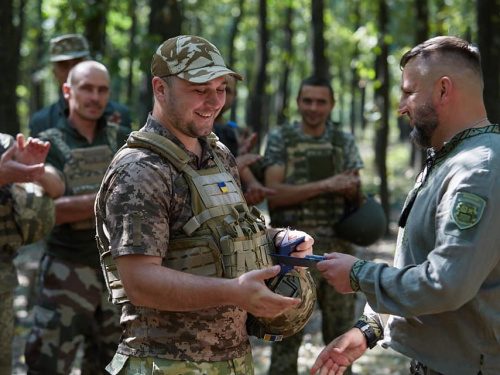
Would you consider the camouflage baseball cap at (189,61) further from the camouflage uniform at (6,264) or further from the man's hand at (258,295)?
the camouflage uniform at (6,264)

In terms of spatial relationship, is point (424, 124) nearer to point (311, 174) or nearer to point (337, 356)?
point (337, 356)

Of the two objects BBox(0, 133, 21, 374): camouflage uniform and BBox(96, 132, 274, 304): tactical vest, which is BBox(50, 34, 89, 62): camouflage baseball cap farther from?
BBox(96, 132, 274, 304): tactical vest

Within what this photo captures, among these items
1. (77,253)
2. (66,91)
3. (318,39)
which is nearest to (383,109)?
(318,39)

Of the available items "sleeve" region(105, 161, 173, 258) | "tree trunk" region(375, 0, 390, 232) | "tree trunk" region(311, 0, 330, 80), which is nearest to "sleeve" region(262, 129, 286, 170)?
"sleeve" region(105, 161, 173, 258)

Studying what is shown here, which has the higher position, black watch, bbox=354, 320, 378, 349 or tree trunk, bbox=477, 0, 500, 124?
tree trunk, bbox=477, 0, 500, 124

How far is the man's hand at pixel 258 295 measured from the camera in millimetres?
2648

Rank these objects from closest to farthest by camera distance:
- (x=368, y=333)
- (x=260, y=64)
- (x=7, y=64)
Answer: (x=368, y=333)
(x=7, y=64)
(x=260, y=64)

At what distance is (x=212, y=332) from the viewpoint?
9.96ft

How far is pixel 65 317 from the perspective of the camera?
502cm

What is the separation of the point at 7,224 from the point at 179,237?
2053 millimetres

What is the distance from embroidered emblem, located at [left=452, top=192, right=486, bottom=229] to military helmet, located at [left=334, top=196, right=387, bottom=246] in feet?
11.1

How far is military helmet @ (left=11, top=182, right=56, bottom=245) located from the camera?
4.54m

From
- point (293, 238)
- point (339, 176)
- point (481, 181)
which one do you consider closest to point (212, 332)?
point (293, 238)

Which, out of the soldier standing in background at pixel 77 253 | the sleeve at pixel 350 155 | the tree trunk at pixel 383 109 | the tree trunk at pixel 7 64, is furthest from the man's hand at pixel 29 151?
the tree trunk at pixel 383 109
